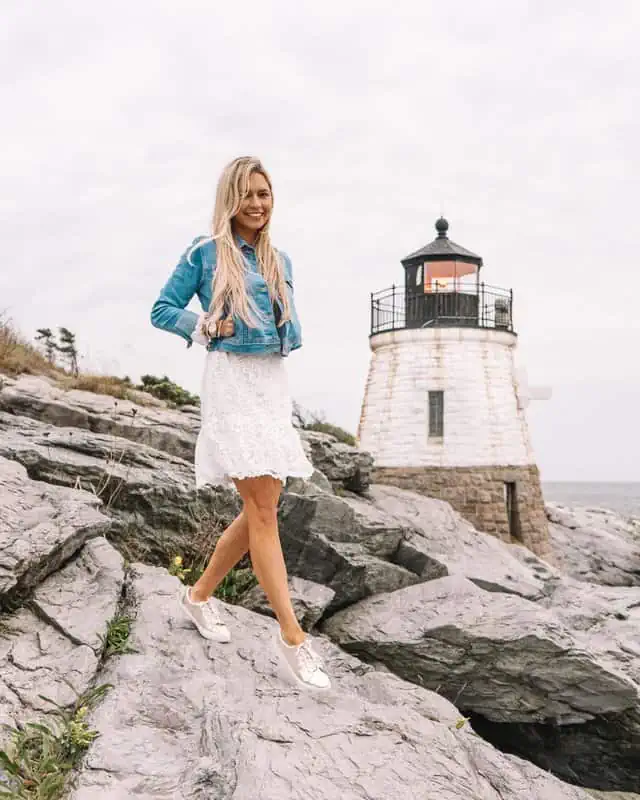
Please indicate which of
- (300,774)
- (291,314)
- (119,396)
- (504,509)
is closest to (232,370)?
(291,314)

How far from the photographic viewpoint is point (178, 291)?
4871 millimetres

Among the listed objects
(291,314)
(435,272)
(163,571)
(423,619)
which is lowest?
(423,619)

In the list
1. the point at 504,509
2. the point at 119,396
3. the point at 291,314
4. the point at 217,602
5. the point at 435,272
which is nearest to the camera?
the point at 291,314

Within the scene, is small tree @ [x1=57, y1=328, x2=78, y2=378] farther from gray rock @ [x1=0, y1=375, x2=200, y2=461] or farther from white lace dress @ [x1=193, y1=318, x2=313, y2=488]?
white lace dress @ [x1=193, y1=318, x2=313, y2=488]

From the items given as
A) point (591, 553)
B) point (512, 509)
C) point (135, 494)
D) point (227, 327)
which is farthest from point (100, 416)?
point (591, 553)

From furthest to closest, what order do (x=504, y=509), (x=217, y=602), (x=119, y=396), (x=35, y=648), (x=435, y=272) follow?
(x=435, y=272)
(x=504, y=509)
(x=119, y=396)
(x=217, y=602)
(x=35, y=648)

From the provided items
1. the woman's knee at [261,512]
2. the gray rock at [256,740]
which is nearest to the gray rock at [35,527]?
the gray rock at [256,740]

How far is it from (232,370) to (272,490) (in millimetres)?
722

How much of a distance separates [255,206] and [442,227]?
17786 mm

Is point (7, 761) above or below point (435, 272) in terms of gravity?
below

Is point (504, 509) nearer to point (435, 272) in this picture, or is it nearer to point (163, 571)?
point (435, 272)

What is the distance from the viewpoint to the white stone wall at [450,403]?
19766 millimetres

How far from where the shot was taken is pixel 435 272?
69.5 feet

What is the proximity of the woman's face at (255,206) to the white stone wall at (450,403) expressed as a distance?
15.3m
